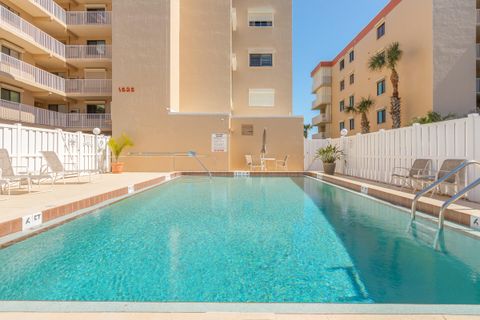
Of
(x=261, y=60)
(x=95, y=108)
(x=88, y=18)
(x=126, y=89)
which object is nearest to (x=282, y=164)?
(x=261, y=60)

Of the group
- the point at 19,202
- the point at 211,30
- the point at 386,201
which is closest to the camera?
the point at 19,202

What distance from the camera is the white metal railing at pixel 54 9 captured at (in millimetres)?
20434

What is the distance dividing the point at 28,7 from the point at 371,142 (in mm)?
22377

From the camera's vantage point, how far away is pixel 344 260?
353 centimetres

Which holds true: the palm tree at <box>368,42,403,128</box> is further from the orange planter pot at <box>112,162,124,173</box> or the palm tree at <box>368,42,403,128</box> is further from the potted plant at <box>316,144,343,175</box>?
the orange planter pot at <box>112,162,124,173</box>

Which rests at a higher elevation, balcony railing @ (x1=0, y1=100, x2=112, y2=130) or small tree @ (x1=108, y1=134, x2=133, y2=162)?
balcony railing @ (x1=0, y1=100, x2=112, y2=130)

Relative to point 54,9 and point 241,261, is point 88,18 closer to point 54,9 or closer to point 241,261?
point 54,9

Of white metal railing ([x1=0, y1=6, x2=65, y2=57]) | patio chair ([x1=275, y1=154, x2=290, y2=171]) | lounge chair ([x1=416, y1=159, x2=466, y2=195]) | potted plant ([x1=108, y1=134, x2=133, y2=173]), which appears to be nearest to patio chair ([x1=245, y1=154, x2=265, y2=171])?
patio chair ([x1=275, y1=154, x2=290, y2=171])

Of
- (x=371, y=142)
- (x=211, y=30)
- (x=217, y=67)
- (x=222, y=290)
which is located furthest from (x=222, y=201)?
(x=211, y=30)

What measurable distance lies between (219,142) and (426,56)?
13949mm

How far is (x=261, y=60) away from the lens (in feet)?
68.9

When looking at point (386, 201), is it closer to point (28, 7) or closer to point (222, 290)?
point (222, 290)

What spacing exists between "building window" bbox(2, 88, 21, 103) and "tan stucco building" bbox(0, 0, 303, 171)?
6 cm

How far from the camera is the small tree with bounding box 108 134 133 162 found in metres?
15.4
